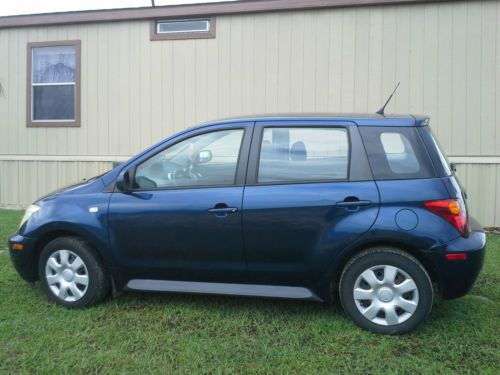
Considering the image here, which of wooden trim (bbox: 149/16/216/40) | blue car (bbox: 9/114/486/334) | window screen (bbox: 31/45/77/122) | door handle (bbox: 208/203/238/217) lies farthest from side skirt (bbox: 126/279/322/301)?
window screen (bbox: 31/45/77/122)

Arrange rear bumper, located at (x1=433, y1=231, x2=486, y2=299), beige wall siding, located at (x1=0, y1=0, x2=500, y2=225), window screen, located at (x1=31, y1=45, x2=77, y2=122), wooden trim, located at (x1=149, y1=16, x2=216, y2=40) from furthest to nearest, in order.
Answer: window screen, located at (x1=31, y1=45, x2=77, y2=122)
wooden trim, located at (x1=149, y1=16, x2=216, y2=40)
beige wall siding, located at (x1=0, y1=0, x2=500, y2=225)
rear bumper, located at (x1=433, y1=231, x2=486, y2=299)

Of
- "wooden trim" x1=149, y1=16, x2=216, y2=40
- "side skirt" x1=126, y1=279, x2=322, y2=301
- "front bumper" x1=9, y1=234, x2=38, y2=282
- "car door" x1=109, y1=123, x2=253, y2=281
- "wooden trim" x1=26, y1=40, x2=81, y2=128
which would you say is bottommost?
"side skirt" x1=126, y1=279, x2=322, y2=301

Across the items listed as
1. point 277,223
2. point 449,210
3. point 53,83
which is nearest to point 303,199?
point 277,223

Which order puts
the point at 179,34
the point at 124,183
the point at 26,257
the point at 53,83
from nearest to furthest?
the point at 124,183 → the point at 26,257 → the point at 179,34 → the point at 53,83

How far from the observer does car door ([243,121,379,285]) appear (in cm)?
334

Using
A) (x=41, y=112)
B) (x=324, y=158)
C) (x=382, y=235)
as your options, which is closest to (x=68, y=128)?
(x=41, y=112)

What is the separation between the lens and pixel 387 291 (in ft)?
10.8

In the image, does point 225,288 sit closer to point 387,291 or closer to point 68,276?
point 387,291

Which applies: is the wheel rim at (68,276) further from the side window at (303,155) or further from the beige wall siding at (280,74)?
the beige wall siding at (280,74)

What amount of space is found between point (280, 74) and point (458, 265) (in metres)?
5.16

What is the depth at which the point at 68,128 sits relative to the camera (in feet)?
27.8

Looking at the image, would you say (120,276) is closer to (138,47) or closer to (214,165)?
(214,165)

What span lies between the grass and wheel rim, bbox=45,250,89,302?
5.3 inches

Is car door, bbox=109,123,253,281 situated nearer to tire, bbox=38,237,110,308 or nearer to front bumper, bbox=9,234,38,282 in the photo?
tire, bbox=38,237,110,308
